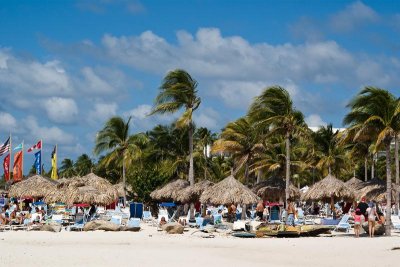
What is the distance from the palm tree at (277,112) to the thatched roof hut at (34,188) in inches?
438

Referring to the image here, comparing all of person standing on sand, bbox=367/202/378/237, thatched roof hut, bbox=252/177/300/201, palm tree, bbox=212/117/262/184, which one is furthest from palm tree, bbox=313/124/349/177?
person standing on sand, bbox=367/202/378/237

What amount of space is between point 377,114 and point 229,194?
784cm

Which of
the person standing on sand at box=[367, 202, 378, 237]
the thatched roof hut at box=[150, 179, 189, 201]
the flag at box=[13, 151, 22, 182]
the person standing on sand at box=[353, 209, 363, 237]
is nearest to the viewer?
the person standing on sand at box=[367, 202, 378, 237]

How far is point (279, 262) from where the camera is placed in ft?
50.2

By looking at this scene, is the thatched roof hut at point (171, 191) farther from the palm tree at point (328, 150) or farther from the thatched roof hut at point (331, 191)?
the palm tree at point (328, 150)

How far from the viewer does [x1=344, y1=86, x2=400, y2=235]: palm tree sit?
22750mm

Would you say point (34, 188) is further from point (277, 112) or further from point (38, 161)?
point (277, 112)

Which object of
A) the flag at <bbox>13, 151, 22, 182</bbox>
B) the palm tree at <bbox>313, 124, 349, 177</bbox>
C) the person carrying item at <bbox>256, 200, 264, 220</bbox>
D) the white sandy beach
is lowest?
the white sandy beach

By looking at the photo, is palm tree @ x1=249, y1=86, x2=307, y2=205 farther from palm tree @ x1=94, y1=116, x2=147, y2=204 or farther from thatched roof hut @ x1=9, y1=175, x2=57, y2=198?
palm tree @ x1=94, y1=116, x2=147, y2=204

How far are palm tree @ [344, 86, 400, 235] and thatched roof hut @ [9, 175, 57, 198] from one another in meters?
16.4

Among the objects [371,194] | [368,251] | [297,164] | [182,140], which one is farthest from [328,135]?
[368,251]

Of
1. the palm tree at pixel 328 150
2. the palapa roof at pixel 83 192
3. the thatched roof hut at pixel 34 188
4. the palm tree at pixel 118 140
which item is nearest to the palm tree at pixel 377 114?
the palapa roof at pixel 83 192

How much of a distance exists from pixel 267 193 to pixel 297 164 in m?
10.8

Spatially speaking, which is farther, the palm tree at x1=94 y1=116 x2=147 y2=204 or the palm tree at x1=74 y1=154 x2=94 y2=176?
the palm tree at x1=74 y1=154 x2=94 y2=176
